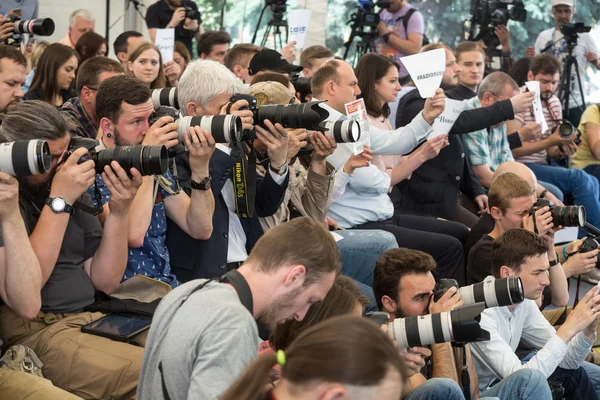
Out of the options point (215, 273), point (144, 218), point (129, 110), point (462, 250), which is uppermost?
point (129, 110)

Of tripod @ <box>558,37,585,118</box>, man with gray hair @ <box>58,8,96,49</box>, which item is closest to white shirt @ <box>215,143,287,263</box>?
man with gray hair @ <box>58,8,96,49</box>

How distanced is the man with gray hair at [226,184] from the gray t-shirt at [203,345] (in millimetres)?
1209

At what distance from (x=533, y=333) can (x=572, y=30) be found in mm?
4122

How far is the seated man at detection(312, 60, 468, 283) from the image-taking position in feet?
13.8

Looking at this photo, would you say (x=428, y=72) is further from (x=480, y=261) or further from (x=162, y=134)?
(x=162, y=134)

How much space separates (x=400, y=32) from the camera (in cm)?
688

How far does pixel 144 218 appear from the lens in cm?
295

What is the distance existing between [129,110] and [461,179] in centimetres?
275

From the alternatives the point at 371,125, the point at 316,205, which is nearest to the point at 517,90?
the point at 371,125

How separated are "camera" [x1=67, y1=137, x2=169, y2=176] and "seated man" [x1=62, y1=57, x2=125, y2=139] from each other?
0.91 m

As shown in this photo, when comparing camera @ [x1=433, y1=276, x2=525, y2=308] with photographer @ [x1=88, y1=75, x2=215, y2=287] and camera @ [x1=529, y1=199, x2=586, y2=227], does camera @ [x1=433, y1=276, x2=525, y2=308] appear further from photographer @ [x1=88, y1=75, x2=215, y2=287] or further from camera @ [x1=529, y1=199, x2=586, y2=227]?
camera @ [x1=529, y1=199, x2=586, y2=227]

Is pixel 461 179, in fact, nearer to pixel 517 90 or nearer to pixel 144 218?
Answer: pixel 517 90

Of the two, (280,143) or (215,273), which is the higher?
(280,143)

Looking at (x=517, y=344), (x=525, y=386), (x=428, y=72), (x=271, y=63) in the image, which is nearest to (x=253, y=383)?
(x=525, y=386)
